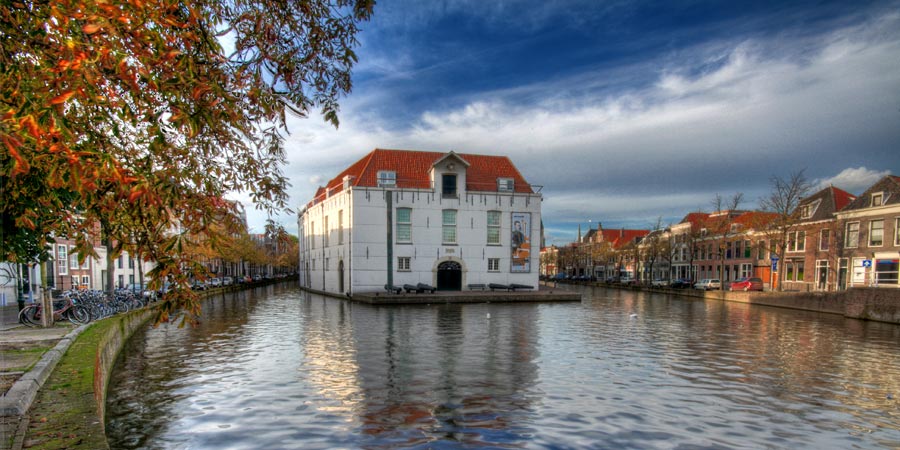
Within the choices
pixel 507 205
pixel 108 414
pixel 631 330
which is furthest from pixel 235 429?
pixel 507 205

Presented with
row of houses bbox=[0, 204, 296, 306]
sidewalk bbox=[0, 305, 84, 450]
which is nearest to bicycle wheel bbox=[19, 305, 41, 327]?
sidewalk bbox=[0, 305, 84, 450]

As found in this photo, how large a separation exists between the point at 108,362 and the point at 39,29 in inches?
452

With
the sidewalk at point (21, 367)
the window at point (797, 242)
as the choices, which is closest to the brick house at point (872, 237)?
the window at point (797, 242)

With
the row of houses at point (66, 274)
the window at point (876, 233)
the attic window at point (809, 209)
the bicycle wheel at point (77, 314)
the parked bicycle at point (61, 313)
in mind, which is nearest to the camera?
the parked bicycle at point (61, 313)

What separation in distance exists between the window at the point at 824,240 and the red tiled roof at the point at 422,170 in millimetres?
27275

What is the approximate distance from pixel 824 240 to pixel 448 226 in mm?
34732

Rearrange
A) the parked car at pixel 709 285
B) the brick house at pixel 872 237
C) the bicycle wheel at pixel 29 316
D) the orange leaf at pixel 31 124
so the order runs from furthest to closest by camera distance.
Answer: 1. the parked car at pixel 709 285
2. the brick house at pixel 872 237
3. the bicycle wheel at pixel 29 316
4. the orange leaf at pixel 31 124

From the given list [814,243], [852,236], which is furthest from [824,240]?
[852,236]

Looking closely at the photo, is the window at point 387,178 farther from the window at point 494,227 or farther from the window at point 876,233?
the window at point 876,233

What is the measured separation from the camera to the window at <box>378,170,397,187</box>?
4378 centimetres

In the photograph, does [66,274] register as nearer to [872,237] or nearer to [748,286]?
[748,286]

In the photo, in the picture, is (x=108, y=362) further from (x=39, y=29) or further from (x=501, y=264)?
(x=501, y=264)

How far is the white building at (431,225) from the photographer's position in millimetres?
42500

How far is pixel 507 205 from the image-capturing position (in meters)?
45.9
